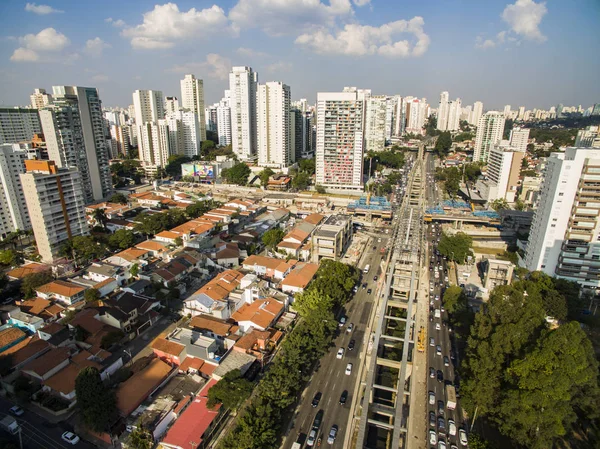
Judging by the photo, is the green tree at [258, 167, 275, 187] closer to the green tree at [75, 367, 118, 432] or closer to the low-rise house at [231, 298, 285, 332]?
the low-rise house at [231, 298, 285, 332]

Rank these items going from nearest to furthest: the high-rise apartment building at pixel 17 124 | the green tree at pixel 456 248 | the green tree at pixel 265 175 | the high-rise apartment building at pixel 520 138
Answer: the green tree at pixel 456 248
the high-rise apartment building at pixel 17 124
the green tree at pixel 265 175
the high-rise apartment building at pixel 520 138

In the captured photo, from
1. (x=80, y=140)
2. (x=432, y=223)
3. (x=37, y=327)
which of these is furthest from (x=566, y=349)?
(x=80, y=140)

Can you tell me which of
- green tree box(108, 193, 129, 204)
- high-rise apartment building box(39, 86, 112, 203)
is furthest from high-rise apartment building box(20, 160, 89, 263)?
green tree box(108, 193, 129, 204)

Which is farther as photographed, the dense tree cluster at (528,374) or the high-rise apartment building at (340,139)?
the high-rise apartment building at (340,139)

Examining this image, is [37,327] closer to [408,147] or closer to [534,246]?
[534,246]

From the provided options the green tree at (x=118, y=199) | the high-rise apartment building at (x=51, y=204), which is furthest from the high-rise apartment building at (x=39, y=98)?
the high-rise apartment building at (x=51, y=204)

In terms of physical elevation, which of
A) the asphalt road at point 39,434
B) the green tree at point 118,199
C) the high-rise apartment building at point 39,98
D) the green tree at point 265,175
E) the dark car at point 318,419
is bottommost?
the dark car at point 318,419

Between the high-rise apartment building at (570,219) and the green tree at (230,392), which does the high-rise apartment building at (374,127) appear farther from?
the green tree at (230,392)
